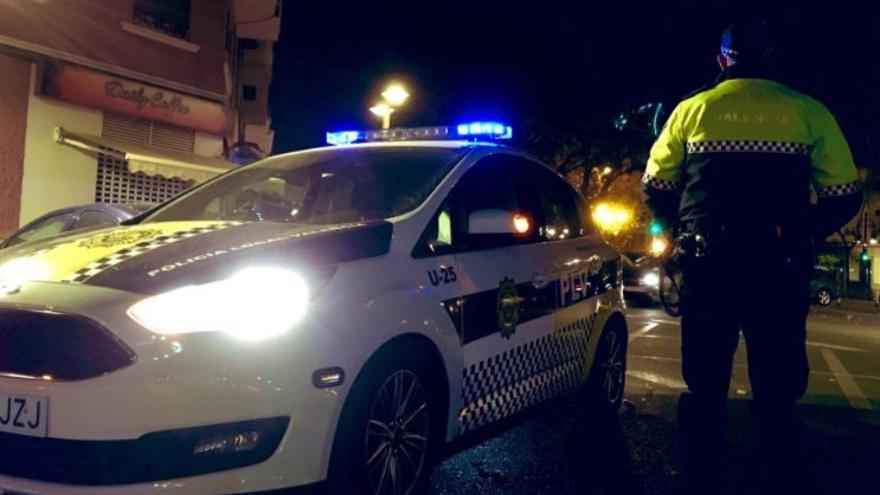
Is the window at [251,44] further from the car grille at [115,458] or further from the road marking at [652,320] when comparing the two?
the car grille at [115,458]

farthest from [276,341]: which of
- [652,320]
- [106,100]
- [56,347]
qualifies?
[106,100]

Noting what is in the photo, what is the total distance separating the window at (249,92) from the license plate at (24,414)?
26.0 m

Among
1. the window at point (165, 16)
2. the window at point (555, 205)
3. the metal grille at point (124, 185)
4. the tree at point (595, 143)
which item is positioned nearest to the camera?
the window at point (555, 205)

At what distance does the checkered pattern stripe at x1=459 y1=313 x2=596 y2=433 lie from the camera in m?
3.31

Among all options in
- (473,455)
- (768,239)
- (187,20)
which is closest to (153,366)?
(473,455)

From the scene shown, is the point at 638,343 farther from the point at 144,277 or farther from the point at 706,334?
the point at 144,277

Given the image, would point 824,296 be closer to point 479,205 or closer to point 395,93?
point 395,93

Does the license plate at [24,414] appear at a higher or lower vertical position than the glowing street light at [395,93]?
lower

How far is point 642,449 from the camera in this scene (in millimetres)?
4105

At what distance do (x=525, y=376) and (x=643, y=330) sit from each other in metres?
7.05

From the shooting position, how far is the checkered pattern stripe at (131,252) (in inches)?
97.2

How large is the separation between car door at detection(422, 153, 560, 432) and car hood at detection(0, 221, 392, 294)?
54 cm

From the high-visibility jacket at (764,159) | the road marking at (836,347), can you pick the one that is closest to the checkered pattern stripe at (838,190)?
the high-visibility jacket at (764,159)

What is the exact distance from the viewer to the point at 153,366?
7.35 ft
